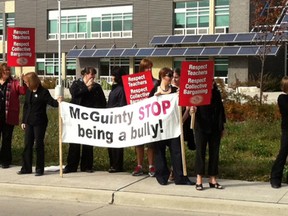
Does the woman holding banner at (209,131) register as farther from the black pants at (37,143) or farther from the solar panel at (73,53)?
the solar panel at (73,53)

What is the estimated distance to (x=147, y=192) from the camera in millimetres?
8578

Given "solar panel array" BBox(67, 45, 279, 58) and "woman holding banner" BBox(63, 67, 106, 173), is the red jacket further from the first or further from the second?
"solar panel array" BBox(67, 45, 279, 58)

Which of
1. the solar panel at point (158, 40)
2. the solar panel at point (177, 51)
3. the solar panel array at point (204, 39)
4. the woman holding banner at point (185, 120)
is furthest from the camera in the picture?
the solar panel at point (158, 40)

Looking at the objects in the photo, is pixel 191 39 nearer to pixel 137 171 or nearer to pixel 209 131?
pixel 137 171

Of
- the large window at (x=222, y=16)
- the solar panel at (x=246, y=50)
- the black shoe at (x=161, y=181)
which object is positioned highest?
the large window at (x=222, y=16)

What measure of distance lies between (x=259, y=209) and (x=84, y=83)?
13.8ft

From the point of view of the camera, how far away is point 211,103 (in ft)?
28.6

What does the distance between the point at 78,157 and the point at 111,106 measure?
1.21 metres

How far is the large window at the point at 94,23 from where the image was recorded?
5653 cm

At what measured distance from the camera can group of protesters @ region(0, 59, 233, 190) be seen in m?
8.73

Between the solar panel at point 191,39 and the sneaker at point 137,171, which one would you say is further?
the solar panel at point 191,39

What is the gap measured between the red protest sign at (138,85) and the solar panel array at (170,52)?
29.7 metres

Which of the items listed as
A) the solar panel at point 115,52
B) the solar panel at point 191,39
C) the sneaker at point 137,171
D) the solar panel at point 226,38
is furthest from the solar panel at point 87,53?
the sneaker at point 137,171

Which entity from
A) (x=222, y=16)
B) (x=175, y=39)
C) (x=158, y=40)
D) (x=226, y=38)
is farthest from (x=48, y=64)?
(x=226, y=38)
